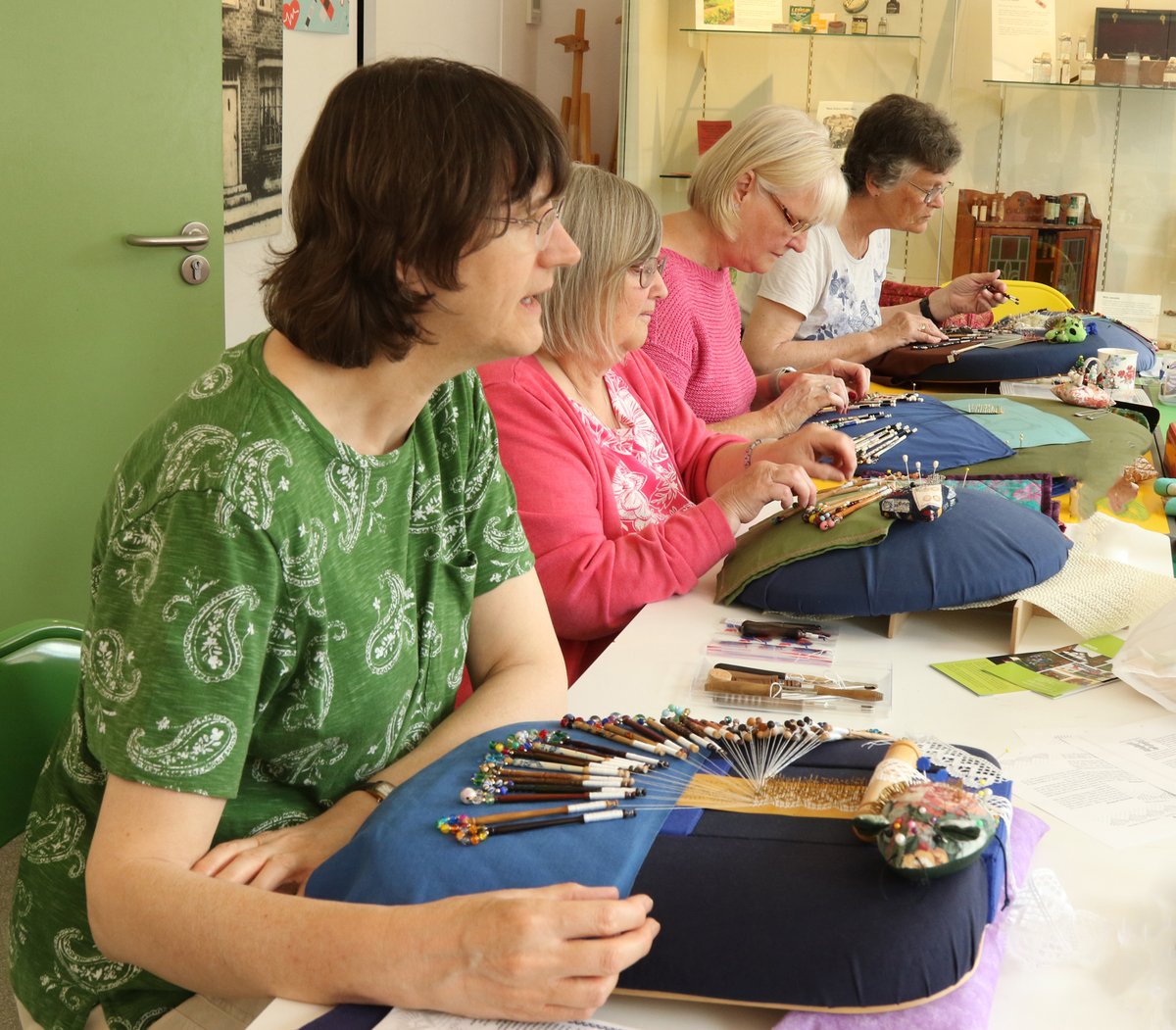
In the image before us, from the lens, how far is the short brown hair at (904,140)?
347 centimetres

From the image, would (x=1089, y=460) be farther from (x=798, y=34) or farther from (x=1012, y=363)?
(x=798, y=34)

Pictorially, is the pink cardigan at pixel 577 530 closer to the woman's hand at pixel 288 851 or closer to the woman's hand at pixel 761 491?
the woman's hand at pixel 761 491

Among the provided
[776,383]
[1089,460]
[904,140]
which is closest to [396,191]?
[1089,460]

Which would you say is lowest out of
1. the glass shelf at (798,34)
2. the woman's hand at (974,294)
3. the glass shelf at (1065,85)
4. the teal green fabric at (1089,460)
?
the teal green fabric at (1089,460)

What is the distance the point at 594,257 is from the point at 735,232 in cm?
101

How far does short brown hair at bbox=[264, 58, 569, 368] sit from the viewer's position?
1.05 m

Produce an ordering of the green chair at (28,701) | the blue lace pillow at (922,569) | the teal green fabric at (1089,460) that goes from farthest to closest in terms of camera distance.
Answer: the teal green fabric at (1089,460) < the blue lace pillow at (922,569) < the green chair at (28,701)

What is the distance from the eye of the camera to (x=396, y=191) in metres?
1.05

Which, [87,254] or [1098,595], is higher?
[87,254]

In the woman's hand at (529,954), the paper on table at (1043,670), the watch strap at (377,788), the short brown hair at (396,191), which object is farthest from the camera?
the paper on table at (1043,670)

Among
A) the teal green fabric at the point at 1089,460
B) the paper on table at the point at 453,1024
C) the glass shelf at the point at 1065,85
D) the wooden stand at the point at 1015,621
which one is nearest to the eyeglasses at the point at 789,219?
the teal green fabric at the point at 1089,460

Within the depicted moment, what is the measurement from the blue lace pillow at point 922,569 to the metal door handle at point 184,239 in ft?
5.19

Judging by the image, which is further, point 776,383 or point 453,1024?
point 776,383

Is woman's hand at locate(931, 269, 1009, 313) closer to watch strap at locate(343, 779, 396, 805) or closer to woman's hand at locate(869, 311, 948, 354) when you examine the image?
woman's hand at locate(869, 311, 948, 354)
